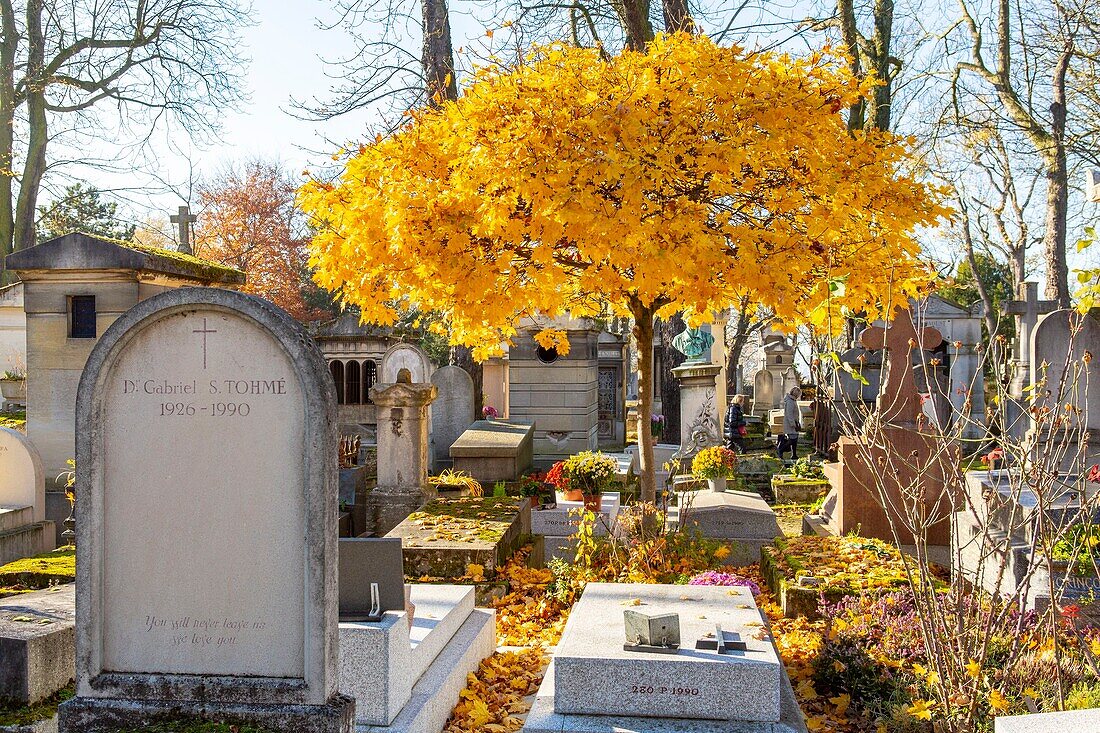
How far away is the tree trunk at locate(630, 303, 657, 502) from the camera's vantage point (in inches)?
311

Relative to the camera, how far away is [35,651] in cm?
437

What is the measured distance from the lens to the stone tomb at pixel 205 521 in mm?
3678

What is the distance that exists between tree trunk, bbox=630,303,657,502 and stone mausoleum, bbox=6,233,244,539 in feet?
15.8

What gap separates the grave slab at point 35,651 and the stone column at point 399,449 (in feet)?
20.2

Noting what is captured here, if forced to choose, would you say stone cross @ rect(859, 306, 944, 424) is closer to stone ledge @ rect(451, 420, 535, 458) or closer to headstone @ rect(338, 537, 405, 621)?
stone ledge @ rect(451, 420, 535, 458)

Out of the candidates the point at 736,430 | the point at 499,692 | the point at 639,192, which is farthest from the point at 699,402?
the point at 499,692

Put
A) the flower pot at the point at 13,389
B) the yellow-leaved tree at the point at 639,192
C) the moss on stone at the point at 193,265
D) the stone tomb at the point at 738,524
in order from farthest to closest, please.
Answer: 1. the flower pot at the point at 13,389
2. the moss on stone at the point at 193,265
3. the stone tomb at the point at 738,524
4. the yellow-leaved tree at the point at 639,192

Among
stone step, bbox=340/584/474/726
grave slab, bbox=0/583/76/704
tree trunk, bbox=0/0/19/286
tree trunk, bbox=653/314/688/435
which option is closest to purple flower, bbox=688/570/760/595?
stone step, bbox=340/584/474/726

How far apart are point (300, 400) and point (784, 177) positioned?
165 inches

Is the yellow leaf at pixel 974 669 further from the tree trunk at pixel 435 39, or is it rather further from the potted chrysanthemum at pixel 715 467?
the tree trunk at pixel 435 39

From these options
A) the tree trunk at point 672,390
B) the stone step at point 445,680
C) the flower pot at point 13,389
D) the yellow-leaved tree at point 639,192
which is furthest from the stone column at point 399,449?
the flower pot at point 13,389

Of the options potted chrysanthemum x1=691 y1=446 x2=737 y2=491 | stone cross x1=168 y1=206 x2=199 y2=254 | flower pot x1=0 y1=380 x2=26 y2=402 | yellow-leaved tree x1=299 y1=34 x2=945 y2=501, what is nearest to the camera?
yellow-leaved tree x1=299 y1=34 x2=945 y2=501

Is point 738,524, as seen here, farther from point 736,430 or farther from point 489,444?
point 736,430

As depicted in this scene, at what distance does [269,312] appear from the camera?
12.1 feet
